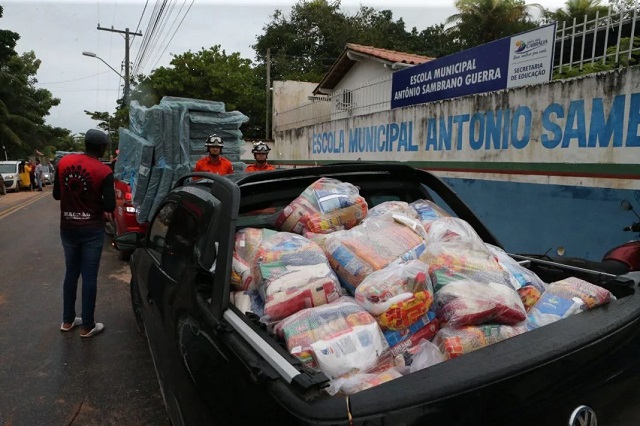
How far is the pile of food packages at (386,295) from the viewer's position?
1526 mm

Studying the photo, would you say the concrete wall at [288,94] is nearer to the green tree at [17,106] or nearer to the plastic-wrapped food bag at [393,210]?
the plastic-wrapped food bag at [393,210]

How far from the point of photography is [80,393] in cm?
312

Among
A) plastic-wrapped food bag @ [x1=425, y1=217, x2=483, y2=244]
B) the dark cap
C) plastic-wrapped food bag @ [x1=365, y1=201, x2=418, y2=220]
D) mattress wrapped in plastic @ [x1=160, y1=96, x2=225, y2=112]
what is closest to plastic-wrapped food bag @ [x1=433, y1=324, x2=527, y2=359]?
plastic-wrapped food bag @ [x1=425, y1=217, x2=483, y2=244]

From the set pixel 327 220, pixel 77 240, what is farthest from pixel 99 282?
pixel 327 220

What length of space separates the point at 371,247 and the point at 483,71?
5.29 metres

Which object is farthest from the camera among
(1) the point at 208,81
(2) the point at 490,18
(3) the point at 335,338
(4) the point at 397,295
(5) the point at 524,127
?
(2) the point at 490,18

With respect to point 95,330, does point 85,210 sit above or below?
above

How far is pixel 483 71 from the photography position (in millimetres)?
6367

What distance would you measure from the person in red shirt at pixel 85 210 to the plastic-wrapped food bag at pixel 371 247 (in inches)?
110

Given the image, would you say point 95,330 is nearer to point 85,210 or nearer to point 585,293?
point 85,210

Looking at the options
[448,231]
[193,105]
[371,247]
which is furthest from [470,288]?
[193,105]

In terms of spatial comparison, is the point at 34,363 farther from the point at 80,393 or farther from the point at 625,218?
the point at 625,218

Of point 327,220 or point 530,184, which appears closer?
point 327,220

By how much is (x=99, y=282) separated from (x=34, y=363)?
7.77 ft
